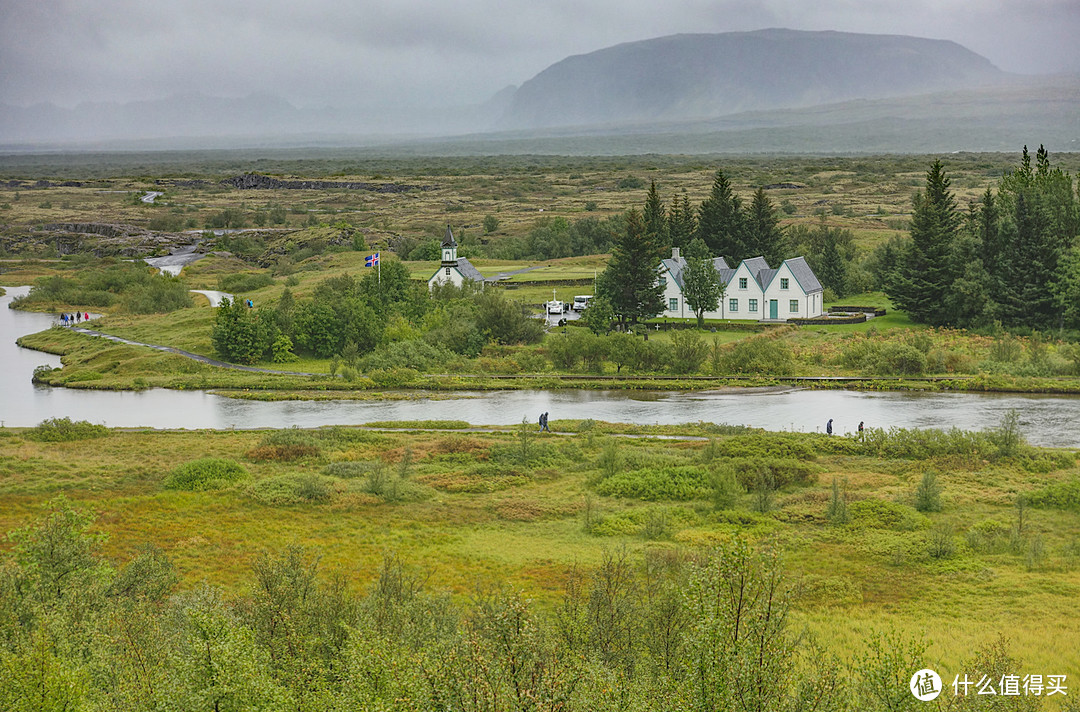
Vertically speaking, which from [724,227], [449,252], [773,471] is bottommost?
[773,471]

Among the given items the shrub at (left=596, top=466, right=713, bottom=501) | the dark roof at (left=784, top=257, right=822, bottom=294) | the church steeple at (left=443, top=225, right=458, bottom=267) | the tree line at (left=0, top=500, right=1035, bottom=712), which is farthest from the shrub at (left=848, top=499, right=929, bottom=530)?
the church steeple at (left=443, top=225, right=458, bottom=267)

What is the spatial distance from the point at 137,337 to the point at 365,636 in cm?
5363

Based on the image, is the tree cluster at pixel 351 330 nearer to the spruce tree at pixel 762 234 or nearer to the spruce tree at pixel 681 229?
the spruce tree at pixel 681 229

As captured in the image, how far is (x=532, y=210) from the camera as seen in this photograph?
424 ft

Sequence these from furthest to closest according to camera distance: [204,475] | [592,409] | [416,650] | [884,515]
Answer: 1. [592,409]
2. [204,475]
3. [884,515]
4. [416,650]

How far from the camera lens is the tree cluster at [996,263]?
53219 millimetres

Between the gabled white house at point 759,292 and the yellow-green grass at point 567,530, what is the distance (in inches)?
1097

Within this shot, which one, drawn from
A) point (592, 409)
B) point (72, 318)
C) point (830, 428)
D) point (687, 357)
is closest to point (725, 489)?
point (830, 428)

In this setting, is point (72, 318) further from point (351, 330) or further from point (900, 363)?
point (900, 363)

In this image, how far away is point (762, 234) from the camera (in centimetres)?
6969

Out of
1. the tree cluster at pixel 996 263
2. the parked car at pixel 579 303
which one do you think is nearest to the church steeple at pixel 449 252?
the parked car at pixel 579 303

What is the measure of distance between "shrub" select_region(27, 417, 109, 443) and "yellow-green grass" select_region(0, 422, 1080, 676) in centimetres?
223

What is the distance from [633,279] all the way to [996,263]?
2106 centimetres

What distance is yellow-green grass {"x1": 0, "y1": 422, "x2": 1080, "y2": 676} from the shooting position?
19500mm
